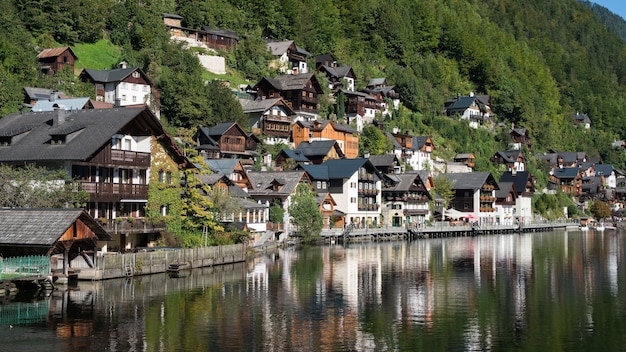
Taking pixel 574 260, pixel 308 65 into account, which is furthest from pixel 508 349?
pixel 308 65

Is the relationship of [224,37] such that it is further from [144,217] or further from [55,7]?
[144,217]

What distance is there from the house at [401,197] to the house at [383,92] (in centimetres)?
3084

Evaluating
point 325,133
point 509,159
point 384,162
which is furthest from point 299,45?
point 509,159

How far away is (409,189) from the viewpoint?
11250cm

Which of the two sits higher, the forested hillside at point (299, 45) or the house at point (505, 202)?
the forested hillside at point (299, 45)

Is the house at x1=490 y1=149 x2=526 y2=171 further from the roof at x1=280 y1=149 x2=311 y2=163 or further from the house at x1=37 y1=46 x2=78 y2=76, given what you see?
the house at x1=37 y1=46 x2=78 y2=76

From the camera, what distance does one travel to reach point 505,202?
137875mm

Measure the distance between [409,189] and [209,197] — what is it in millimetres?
50763

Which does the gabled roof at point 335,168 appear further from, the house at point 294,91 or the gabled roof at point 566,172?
the gabled roof at point 566,172

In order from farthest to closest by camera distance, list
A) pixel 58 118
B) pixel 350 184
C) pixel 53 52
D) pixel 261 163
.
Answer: pixel 261 163 → pixel 350 184 → pixel 53 52 → pixel 58 118

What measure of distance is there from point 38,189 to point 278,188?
132ft

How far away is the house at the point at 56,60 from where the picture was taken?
98.4 metres

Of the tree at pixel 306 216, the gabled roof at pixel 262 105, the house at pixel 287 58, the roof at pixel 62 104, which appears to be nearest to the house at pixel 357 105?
the house at pixel 287 58

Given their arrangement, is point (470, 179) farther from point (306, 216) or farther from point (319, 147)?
point (306, 216)
